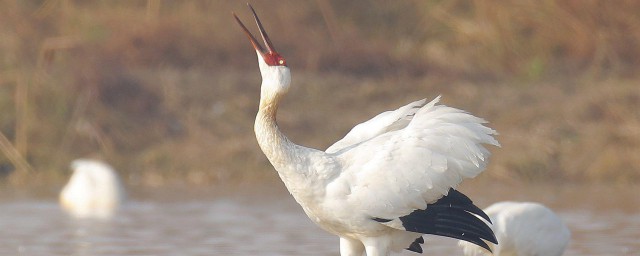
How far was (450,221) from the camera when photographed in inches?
274

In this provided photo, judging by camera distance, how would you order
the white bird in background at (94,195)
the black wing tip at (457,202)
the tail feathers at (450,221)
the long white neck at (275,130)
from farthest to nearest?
1. the white bird in background at (94,195)
2. the black wing tip at (457,202)
3. the tail feathers at (450,221)
4. the long white neck at (275,130)

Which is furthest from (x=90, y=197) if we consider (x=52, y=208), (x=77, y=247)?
(x=77, y=247)

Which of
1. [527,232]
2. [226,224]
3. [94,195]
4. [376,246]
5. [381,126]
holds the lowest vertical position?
[376,246]

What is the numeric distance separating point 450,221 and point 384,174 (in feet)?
1.46

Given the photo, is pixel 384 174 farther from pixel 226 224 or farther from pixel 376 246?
pixel 226 224

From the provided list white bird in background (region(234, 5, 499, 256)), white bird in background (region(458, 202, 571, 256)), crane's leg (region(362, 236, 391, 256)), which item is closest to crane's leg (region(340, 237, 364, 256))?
white bird in background (region(234, 5, 499, 256))

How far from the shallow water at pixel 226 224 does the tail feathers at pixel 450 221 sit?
1774 mm

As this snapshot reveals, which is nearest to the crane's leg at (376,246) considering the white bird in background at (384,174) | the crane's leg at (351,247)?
the white bird in background at (384,174)

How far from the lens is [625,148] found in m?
13.0

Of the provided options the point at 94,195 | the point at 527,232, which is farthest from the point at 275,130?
the point at 94,195

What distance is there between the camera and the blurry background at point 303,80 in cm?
1341

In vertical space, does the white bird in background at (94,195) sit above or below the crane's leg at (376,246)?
above

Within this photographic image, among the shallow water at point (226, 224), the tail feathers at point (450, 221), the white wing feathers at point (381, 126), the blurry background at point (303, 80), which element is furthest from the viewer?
the blurry background at point (303, 80)

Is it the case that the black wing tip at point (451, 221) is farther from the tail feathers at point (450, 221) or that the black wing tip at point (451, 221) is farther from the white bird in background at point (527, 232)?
the white bird in background at point (527, 232)
